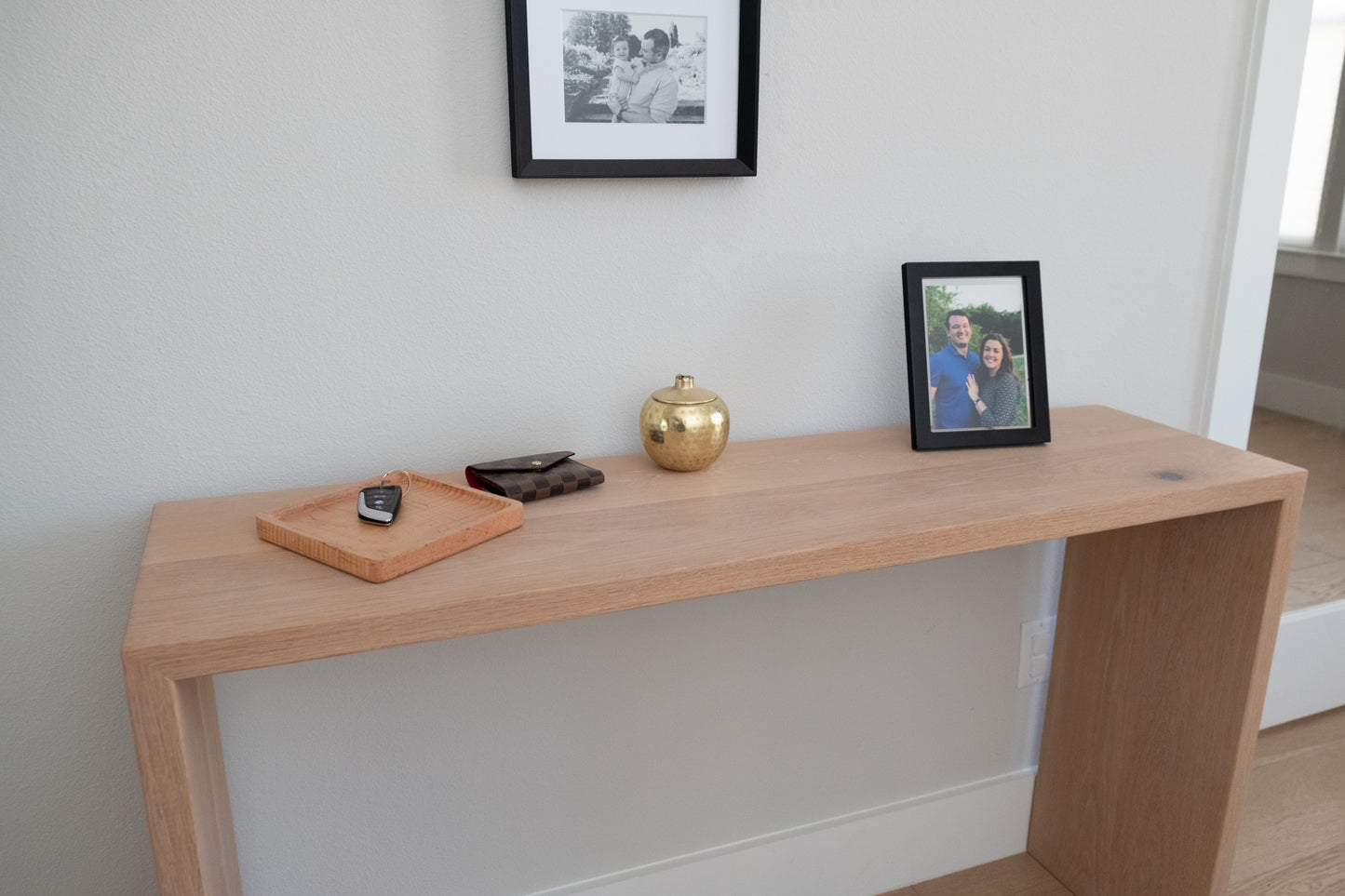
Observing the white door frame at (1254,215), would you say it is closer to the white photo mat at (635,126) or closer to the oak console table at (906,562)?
the oak console table at (906,562)

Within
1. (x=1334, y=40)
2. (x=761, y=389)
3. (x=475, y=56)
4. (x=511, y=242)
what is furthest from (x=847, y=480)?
(x=1334, y=40)

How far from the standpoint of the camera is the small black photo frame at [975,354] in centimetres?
135

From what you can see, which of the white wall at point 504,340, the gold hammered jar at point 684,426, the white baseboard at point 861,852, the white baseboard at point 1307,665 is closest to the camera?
the white wall at point 504,340

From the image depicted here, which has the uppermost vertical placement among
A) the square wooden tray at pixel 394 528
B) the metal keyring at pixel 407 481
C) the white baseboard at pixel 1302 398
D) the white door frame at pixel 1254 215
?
the white door frame at pixel 1254 215

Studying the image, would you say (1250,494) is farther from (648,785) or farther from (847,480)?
(648,785)

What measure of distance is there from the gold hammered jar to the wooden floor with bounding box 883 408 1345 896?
0.99 meters

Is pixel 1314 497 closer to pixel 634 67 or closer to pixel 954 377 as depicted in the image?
pixel 954 377

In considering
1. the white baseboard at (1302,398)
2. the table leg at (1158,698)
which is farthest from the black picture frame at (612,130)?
the white baseboard at (1302,398)

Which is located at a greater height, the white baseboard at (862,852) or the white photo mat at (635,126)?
the white photo mat at (635,126)

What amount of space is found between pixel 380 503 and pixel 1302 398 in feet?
5.92

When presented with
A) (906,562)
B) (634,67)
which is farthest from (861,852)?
(634,67)

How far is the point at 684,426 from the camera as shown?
119 centimetres

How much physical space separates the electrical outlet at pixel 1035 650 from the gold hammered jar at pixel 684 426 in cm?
81

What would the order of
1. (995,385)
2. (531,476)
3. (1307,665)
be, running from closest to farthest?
(531,476) < (995,385) < (1307,665)
